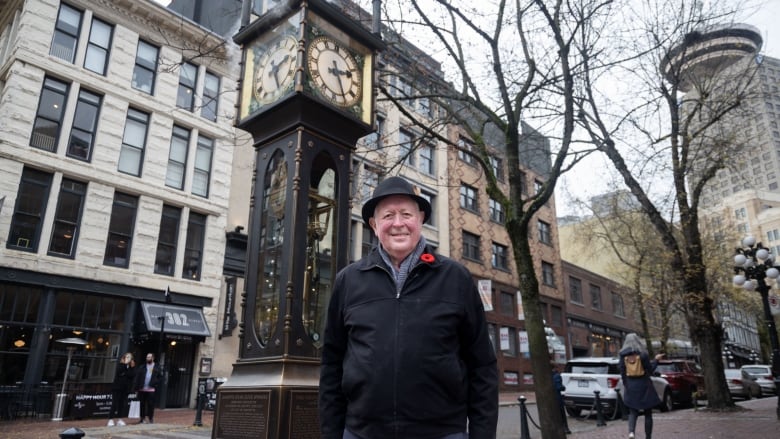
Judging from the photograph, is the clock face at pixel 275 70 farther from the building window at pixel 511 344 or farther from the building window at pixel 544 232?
the building window at pixel 544 232

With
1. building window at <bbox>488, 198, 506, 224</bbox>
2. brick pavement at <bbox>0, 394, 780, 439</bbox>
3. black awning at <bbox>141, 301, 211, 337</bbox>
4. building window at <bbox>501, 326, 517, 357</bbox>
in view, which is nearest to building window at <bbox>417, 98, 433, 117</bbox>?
brick pavement at <bbox>0, 394, 780, 439</bbox>

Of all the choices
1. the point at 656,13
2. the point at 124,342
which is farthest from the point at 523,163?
the point at 124,342

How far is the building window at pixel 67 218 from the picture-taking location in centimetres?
1683

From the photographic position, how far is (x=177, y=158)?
67.2 ft

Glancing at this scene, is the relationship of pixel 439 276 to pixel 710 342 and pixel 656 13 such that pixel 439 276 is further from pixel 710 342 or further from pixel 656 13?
pixel 710 342

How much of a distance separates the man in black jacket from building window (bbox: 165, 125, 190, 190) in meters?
19.0

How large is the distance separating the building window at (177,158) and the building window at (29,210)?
4.13 m

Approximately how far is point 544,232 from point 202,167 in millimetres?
26814

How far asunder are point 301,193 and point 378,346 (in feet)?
11.3

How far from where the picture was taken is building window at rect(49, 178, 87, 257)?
16828 millimetres

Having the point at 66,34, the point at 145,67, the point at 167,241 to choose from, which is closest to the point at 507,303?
the point at 167,241

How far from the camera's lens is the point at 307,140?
6.07 meters

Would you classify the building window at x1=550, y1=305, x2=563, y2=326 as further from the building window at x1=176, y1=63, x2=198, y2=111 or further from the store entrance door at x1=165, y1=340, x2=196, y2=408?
the building window at x1=176, y1=63, x2=198, y2=111

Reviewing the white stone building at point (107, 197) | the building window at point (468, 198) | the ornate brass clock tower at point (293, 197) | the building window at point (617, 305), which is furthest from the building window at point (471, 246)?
the ornate brass clock tower at point (293, 197)
